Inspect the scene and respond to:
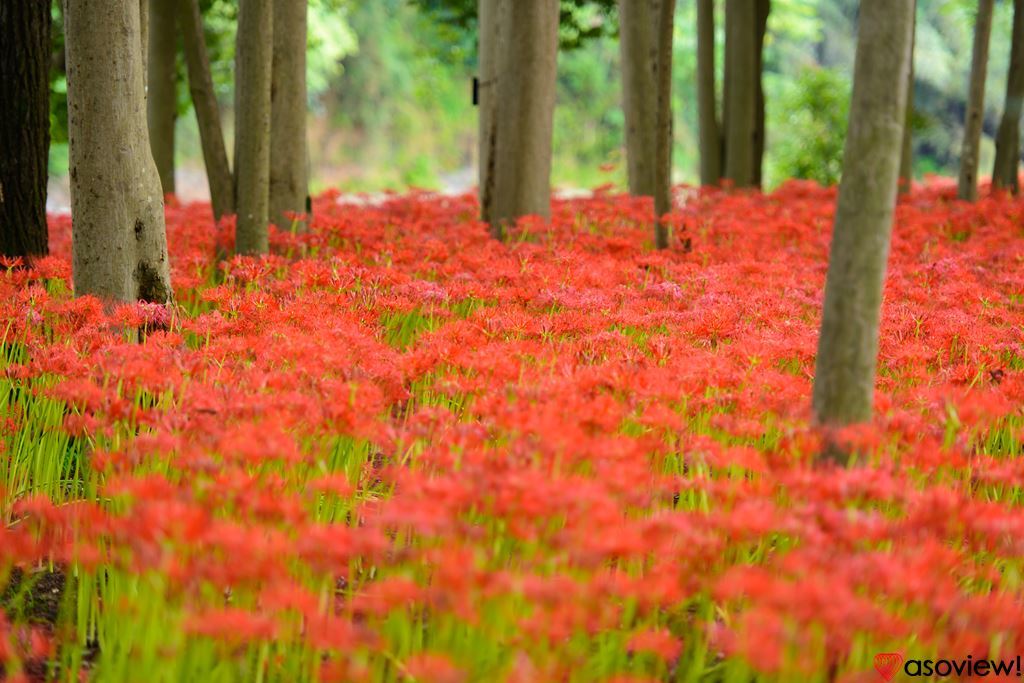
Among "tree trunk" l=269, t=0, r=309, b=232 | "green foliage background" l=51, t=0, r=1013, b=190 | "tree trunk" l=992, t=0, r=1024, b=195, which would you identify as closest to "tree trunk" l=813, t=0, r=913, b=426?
"tree trunk" l=269, t=0, r=309, b=232

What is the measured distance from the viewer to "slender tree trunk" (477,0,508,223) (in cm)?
816

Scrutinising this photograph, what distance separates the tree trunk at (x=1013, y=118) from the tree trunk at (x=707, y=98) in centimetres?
342

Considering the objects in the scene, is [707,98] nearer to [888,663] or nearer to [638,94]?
[638,94]

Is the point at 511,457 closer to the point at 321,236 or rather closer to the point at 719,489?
the point at 719,489

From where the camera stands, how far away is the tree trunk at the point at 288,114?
752cm

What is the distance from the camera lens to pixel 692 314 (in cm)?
512

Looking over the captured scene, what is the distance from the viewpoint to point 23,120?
241 inches

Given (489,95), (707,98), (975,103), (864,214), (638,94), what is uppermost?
(707,98)

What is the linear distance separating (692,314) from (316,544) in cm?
302

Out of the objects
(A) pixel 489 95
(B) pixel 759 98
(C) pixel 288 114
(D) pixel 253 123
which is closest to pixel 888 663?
(D) pixel 253 123

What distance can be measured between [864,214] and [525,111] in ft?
16.5

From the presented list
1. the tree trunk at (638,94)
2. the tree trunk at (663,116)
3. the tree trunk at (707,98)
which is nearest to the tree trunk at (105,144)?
the tree trunk at (663,116)

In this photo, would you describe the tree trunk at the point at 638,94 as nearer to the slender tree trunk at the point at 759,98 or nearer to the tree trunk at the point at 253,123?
the slender tree trunk at the point at 759,98

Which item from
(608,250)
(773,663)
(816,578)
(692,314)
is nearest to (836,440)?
(816,578)
